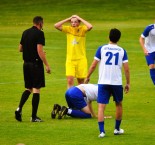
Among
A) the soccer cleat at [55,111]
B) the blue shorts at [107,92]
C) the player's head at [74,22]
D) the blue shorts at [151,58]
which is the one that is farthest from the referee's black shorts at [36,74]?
the blue shorts at [151,58]

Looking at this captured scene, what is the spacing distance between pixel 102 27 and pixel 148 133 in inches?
1213

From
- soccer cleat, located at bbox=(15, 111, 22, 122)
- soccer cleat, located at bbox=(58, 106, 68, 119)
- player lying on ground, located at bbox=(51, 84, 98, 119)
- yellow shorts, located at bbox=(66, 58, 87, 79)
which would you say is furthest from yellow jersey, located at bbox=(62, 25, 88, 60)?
soccer cleat, located at bbox=(15, 111, 22, 122)

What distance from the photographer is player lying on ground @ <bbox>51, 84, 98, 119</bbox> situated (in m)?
18.2

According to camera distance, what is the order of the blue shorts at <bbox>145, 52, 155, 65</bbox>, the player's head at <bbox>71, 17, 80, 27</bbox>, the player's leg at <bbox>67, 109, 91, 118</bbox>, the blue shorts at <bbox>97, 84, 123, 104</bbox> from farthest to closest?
the blue shorts at <bbox>145, 52, 155, 65</bbox> < the player's head at <bbox>71, 17, 80, 27</bbox> < the player's leg at <bbox>67, 109, 91, 118</bbox> < the blue shorts at <bbox>97, 84, 123, 104</bbox>

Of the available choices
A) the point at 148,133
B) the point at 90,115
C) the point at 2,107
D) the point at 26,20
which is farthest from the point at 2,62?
the point at 26,20

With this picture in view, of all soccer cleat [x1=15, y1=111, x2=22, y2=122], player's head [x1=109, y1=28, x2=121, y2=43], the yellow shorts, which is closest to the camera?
player's head [x1=109, y1=28, x2=121, y2=43]

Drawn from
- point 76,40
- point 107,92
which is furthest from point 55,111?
point 107,92

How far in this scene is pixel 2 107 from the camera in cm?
2006

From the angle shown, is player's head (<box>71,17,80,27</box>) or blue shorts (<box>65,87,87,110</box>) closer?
blue shorts (<box>65,87,87,110</box>)

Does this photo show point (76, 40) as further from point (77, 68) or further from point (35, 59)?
point (35, 59)

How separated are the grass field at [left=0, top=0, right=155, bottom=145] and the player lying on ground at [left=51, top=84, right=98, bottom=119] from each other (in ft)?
Result: 0.81

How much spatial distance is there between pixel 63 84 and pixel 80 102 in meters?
6.63

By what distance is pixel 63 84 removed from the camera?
81.6 ft

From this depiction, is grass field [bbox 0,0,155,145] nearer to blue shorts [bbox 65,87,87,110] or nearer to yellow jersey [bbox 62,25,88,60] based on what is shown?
blue shorts [bbox 65,87,87,110]
